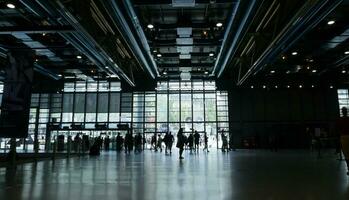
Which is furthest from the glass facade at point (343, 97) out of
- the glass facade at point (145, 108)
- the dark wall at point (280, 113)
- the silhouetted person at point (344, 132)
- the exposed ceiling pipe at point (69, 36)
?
the silhouetted person at point (344, 132)

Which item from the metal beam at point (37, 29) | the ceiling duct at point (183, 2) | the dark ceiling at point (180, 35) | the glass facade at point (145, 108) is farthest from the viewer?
the glass facade at point (145, 108)

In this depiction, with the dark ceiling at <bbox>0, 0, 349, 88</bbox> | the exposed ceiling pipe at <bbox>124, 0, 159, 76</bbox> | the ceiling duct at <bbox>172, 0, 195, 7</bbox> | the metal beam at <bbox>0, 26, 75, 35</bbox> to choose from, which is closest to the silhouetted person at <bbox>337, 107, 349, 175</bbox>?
the dark ceiling at <bbox>0, 0, 349, 88</bbox>

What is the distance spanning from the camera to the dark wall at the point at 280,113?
28.8m

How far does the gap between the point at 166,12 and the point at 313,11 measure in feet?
23.7

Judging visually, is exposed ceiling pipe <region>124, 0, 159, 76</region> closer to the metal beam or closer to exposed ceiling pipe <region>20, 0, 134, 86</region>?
exposed ceiling pipe <region>20, 0, 134, 86</region>

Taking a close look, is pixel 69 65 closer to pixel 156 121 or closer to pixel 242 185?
pixel 156 121

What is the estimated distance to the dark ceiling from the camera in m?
12.5

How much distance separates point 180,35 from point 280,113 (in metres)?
16.7

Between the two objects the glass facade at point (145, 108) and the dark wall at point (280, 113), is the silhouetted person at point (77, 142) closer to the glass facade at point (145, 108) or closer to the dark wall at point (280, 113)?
the glass facade at point (145, 108)

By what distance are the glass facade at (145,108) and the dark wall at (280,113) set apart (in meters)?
1.39

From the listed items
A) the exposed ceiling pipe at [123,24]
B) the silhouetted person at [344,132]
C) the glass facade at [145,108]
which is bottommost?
the silhouetted person at [344,132]

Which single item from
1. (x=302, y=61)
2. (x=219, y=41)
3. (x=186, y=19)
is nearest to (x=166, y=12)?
(x=186, y=19)

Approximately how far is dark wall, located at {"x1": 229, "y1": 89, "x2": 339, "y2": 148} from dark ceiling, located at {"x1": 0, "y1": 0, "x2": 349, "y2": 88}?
85.9 inches

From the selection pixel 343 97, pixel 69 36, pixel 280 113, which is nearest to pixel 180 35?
pixel 69 36
